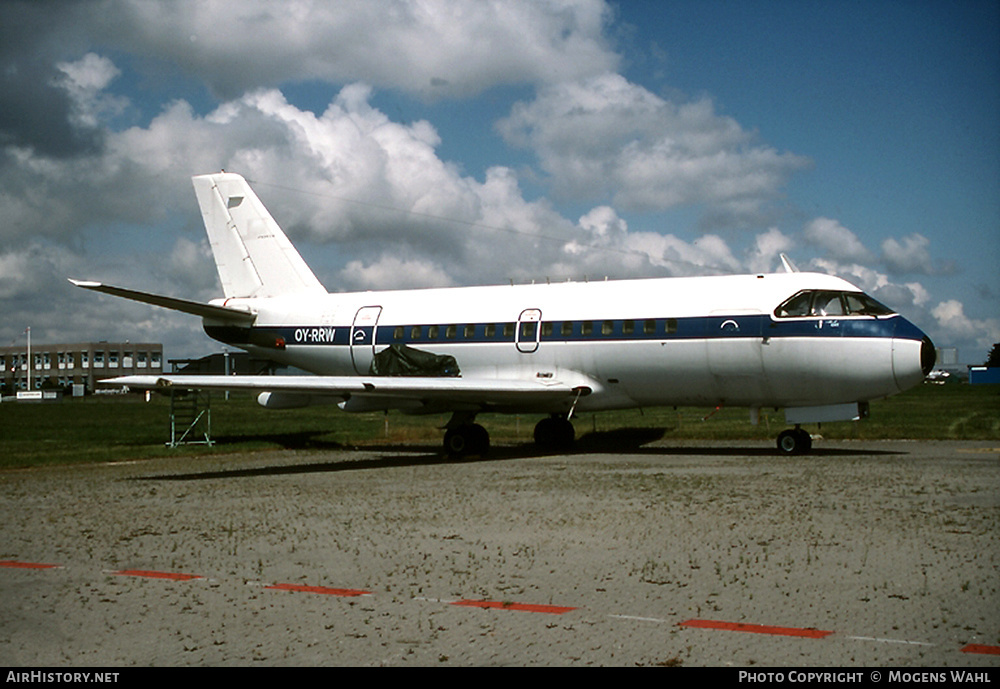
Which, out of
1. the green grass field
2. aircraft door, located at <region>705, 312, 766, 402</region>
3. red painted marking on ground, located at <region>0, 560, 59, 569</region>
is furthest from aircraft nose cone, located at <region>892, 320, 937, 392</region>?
red painted marking on ground, located at <region>0, 560, 59, 569</region>

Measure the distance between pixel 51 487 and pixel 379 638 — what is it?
1141cm

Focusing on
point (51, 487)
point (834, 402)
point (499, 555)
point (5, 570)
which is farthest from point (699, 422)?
point (5, 570)

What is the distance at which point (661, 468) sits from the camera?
1603cm

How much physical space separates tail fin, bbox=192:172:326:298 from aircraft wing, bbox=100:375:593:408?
664cm

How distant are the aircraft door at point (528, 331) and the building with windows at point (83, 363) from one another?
130 m

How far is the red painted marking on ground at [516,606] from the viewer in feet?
20.9

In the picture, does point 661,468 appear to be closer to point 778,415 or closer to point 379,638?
point 379,638

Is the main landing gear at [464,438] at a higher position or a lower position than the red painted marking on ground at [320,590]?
higher

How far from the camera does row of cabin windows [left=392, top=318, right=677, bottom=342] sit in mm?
19312

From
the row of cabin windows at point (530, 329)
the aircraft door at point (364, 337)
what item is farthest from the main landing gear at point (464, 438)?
the aircraft door at point (364, 337)

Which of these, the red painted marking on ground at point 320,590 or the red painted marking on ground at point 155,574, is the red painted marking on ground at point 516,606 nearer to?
the red painted marking on ground at point 320,590

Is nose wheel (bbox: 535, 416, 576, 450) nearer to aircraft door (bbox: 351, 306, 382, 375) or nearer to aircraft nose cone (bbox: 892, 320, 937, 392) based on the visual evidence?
aircraft door (bbox: 351, 306, 382, 375)

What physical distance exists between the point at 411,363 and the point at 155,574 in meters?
14.3

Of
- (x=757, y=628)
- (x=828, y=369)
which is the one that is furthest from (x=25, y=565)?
(x=828, y=369)
